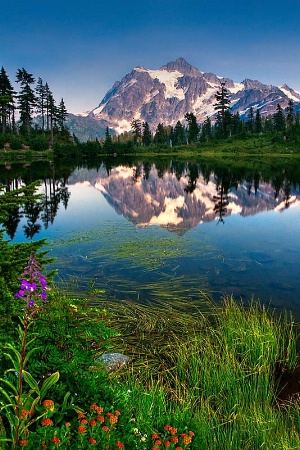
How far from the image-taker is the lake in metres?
14.0

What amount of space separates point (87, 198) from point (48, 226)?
15.4 meters

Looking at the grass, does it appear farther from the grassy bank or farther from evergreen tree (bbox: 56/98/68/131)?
evergreen tree (bbox: 56/98/68/131)

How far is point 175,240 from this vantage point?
21219mm

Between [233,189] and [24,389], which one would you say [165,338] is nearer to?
[24,389]

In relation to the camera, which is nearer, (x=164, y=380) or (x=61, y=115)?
(x=164, y=380)

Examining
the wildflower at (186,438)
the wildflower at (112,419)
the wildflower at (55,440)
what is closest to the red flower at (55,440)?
the wildflower at (55,440)

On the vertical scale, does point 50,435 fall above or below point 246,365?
above

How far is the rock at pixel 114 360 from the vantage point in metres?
8.08

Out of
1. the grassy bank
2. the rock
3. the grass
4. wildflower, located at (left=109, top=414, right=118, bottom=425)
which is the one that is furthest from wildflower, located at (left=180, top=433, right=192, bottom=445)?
the rock

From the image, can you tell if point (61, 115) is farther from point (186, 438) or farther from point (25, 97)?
point (186, 438)

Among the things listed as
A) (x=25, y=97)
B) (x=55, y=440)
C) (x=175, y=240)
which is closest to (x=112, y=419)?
(x=55, y=440)

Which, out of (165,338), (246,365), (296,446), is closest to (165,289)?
(165,338)

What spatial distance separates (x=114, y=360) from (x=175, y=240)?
1327cm

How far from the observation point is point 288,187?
145 feet
